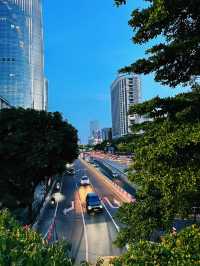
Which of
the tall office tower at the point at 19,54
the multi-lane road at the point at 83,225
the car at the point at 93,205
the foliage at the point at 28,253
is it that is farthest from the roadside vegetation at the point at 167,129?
the tall office tower at the point at 19,54

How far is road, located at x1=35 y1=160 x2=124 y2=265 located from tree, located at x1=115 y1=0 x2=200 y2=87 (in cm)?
891

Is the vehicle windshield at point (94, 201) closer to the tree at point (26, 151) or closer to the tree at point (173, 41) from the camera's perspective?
the tree at point (26, 151)

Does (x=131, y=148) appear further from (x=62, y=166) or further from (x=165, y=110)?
(x=62, y=166)

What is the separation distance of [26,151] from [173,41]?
22695 mm

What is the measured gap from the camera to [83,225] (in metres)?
33.5

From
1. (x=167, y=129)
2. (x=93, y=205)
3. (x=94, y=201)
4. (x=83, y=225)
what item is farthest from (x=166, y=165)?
(x=94, y=201)

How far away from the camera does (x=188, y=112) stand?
10.5 metres

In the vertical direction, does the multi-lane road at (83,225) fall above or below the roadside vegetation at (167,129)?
below

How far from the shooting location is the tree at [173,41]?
10422mm

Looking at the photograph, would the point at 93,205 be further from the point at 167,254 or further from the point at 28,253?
the point at 28,253

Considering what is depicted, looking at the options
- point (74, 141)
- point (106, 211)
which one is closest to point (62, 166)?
point (74, 141)

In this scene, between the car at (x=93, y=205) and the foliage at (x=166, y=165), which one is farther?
the car at (x=93, y=205)

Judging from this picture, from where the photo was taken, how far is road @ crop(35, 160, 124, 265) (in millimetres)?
24812

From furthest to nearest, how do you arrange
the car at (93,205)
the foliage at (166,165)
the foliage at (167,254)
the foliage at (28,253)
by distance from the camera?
the car at (93,205)
the foliage at (166,165)
the foliage at (167,254)
the foliage at (28,253)
